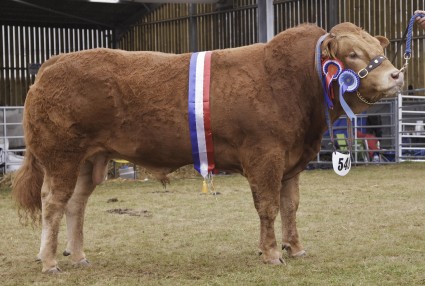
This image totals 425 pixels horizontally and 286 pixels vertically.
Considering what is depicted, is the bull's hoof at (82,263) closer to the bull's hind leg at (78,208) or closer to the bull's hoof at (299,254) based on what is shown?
the bull's hind leg at (78,208)

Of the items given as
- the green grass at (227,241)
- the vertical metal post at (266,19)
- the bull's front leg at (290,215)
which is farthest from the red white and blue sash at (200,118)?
the vertical metal post at (266,19)

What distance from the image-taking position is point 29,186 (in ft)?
20.4

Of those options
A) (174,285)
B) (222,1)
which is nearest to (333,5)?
(222,1)

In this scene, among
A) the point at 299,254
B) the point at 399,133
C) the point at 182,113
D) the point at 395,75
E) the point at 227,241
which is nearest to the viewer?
the point at 395,75

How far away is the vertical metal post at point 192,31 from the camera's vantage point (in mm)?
26547

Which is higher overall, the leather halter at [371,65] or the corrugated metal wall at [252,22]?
the corrugated metal wall at [252,22]

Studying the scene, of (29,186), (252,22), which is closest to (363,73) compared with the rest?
(29,186)

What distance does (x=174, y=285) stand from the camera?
16.5ft

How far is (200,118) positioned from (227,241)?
170 cm

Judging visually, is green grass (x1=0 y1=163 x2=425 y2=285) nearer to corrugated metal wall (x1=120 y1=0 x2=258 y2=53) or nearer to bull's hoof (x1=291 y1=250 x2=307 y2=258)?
bull's hoof (x1=291 y1=250 x2=307 y2=258)

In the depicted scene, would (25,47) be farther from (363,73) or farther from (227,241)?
(363,73)

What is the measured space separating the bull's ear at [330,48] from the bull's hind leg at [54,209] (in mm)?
2135

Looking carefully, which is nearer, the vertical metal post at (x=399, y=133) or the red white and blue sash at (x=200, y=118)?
the red white and blue sash at (x=200, y=118)

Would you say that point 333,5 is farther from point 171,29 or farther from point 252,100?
point 252,100
